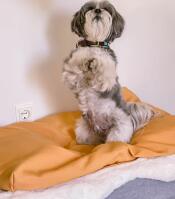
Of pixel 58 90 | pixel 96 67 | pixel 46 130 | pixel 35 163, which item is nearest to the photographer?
pixel 35 163

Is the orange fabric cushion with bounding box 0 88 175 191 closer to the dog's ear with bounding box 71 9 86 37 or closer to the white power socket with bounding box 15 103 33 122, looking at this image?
the white power socket with bounding box 15 103 33 122

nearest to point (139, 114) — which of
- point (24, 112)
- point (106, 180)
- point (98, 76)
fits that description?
point (98, 76)

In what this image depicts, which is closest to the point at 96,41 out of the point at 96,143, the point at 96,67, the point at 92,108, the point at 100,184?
the point at 96,67

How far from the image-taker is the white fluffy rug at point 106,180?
112 cm

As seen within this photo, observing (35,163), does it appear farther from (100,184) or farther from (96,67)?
(96,67)

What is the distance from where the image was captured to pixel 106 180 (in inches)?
47.3

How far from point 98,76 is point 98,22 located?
0.19 m

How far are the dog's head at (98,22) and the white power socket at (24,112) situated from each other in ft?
1.66

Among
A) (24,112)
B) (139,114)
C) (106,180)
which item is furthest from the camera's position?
(24,112)

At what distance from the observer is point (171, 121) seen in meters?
1.52

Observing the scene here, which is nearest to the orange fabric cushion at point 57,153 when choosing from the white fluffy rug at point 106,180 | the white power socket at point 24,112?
the white fluffy rug at point 106,180

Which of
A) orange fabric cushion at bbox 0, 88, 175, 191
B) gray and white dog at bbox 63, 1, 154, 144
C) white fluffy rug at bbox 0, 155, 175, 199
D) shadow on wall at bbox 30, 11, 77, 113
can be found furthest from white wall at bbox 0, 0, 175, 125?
white fluffy rug at bbox 0, 155, 175, 199

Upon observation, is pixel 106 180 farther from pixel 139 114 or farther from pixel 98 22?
pixel 98 22

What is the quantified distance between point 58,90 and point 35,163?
686 mm
